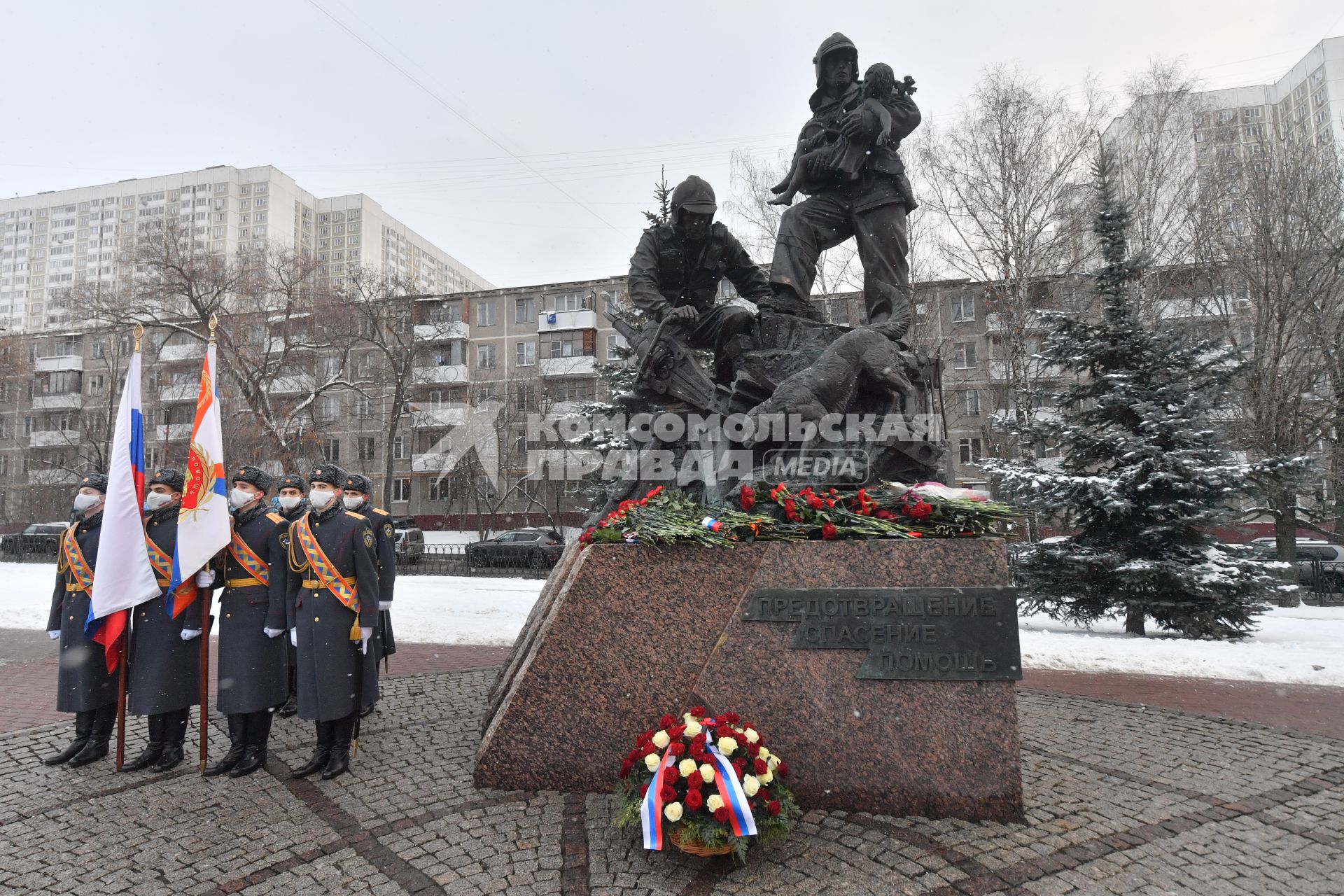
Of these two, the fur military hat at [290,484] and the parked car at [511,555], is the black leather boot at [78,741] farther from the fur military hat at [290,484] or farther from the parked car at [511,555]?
the parked car at [511,555]

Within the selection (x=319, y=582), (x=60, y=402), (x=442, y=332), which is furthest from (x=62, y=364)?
(x=319, y=582)

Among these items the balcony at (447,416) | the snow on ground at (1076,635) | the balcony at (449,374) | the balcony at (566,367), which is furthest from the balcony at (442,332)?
the snow on ground at (1076,635)

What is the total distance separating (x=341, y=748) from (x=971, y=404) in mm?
26992

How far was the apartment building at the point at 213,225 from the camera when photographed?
4816 centimetres

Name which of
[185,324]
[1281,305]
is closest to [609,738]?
[1281,305]

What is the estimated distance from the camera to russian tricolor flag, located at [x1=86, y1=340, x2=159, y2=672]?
4391 millimetres

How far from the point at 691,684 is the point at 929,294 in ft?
66.9

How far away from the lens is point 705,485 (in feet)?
17.7

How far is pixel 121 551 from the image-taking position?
4.46 m

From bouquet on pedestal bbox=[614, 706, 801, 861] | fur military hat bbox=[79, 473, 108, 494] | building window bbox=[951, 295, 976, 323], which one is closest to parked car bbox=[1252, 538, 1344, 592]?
building window bbox=[951, 295, 976, 323]

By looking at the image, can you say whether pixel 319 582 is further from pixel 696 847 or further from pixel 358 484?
pixel 696 847

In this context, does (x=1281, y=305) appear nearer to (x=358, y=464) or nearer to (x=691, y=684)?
(x=691, y=684)

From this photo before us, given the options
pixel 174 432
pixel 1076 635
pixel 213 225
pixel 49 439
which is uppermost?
pixel 213 225

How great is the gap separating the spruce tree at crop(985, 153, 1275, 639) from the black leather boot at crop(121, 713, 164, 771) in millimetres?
9484
